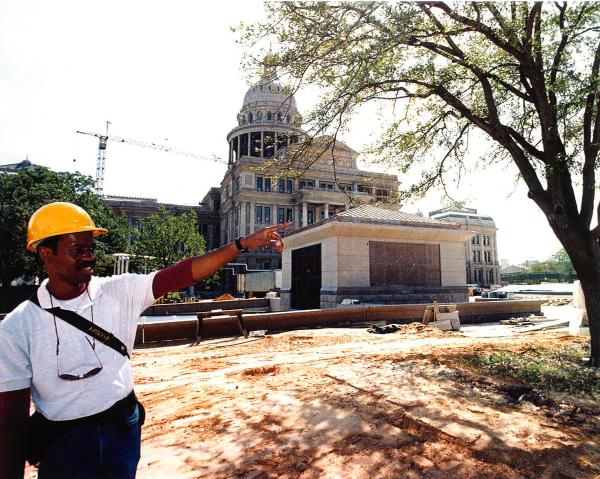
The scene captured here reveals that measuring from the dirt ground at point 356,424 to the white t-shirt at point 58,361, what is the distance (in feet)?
5.70

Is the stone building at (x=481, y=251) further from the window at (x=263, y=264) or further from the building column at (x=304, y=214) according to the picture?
the window at (x=263, y=264)

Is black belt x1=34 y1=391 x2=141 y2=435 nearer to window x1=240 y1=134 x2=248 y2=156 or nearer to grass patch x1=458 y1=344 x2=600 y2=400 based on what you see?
grass patch x1=458 y1=344 x2=600 y2=400

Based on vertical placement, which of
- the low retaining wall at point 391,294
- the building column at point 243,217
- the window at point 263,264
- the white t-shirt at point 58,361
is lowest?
the low retaining wall at point 391,294

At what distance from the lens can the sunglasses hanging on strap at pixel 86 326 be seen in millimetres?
1837

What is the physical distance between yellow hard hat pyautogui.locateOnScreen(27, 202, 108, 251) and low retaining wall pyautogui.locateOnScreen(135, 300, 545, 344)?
9216 mm

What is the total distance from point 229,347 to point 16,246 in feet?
84.1

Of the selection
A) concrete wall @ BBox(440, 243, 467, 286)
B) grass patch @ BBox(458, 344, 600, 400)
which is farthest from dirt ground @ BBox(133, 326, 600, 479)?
concrete wall @ BBox(440, 243, 467, 286)

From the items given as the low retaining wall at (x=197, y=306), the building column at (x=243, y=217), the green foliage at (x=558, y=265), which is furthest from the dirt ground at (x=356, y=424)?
the green foliage at (x=558, y=265)

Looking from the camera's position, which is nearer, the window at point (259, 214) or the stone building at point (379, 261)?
the stone building at point (379, 261)

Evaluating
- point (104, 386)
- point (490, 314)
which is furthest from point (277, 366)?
point (490, 314)

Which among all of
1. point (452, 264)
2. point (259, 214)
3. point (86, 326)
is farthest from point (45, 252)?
point (259, 214)

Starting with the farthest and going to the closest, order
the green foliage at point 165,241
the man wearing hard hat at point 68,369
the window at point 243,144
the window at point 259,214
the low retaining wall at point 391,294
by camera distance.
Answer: the window at point 243,144 → the window at point 259,214 → the green foliage at point 165,241 → the low retaining wall at point 391,294 → the man wearing hard hat at point 68,369

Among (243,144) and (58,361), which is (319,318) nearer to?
(58,361)

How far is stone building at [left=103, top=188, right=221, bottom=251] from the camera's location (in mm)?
65500
